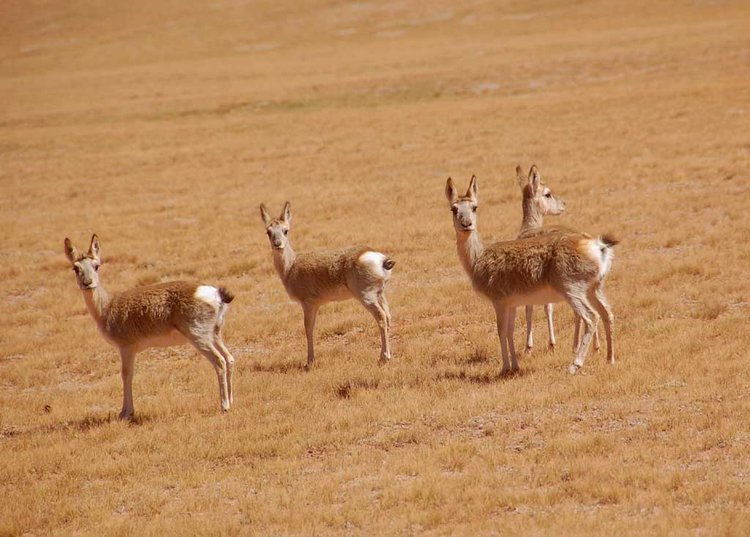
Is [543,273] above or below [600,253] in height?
below

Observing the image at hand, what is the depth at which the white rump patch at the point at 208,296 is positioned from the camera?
447 inches

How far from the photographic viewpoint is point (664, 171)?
81.1ft

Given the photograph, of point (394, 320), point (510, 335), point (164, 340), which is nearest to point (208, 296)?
point (164, 340)

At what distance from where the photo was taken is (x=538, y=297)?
11555 mm

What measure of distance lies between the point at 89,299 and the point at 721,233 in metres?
11.7

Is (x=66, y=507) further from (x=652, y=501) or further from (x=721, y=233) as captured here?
(x=721, y=233)

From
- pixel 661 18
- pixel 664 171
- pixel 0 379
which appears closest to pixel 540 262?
pixel 0 379

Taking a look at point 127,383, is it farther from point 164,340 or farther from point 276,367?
point 276,367

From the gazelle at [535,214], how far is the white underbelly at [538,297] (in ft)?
2.40

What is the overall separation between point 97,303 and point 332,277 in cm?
307

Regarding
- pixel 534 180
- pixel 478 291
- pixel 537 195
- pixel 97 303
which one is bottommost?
pixel 478 291

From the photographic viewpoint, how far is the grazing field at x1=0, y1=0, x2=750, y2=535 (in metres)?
8.77

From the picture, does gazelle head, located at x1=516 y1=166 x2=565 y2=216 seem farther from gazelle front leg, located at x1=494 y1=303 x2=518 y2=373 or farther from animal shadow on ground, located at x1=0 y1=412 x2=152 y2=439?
animal shadow on ground, located at x1=0 y1=412 x2=152 y2=439

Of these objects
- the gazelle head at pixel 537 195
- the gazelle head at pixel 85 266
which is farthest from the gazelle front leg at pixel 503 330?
the gazelle head at pixel 85 266
